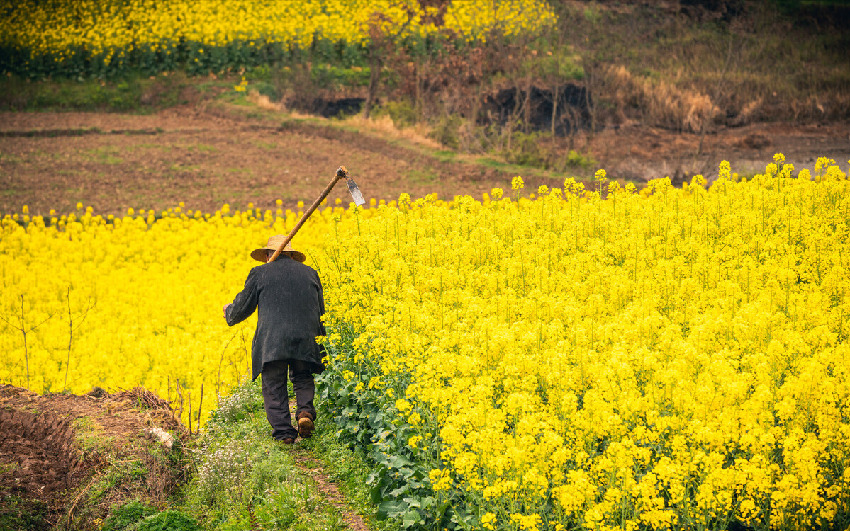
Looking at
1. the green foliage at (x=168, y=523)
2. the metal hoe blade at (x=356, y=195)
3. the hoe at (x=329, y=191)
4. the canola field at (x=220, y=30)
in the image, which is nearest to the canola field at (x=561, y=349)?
the hoe at (x=329, y=191)

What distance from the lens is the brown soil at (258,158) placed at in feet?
71.8

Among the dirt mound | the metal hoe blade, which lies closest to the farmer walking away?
the dirt mound

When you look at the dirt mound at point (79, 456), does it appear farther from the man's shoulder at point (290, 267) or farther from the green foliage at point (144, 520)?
the man's shoulder at point (290, 267)

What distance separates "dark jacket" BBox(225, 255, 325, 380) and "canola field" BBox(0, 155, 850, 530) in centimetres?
26

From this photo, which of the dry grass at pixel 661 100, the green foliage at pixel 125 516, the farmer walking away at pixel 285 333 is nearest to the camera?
the green foliage at pixel 125 516

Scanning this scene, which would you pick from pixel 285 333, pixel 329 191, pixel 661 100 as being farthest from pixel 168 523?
pixel 661 100

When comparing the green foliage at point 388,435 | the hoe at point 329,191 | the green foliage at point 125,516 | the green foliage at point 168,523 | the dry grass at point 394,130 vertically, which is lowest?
the dry grass at point 394,130

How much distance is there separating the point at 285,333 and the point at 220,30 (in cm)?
3051

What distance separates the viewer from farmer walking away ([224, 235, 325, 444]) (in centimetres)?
922

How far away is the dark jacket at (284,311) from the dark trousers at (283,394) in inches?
5.0

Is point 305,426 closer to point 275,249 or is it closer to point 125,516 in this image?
point 275,249

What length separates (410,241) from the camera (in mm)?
11391

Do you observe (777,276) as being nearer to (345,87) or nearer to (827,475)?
(827,475)

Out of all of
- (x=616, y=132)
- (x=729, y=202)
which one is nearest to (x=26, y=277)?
(x=729, y=202)
